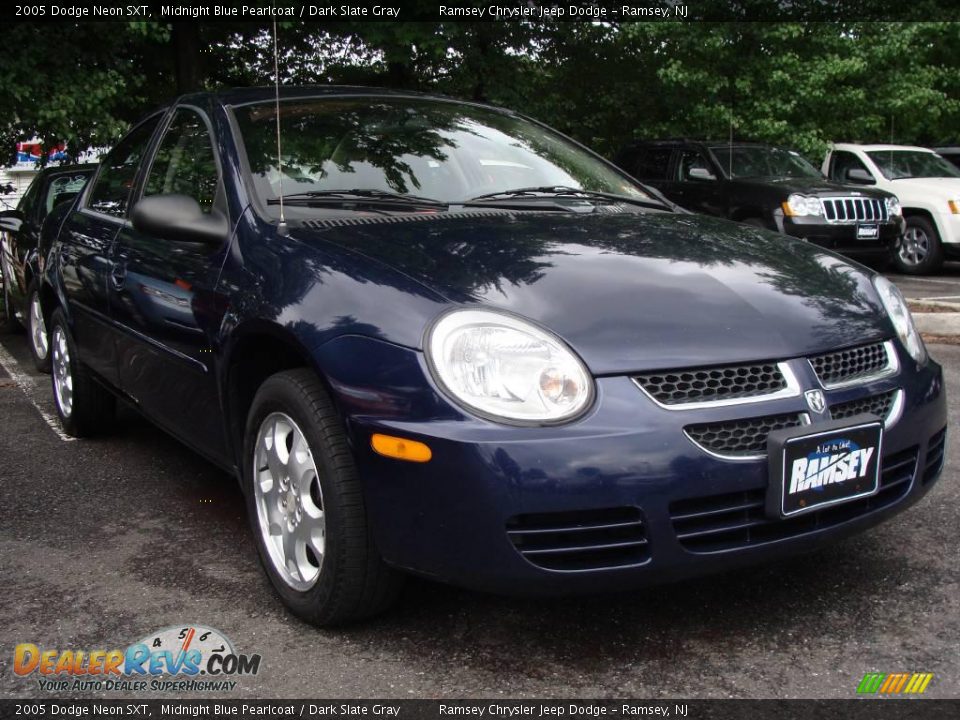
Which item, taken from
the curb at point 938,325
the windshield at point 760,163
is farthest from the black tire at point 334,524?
the windshield at point 760,163

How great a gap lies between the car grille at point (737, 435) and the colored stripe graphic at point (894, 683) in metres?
0.60

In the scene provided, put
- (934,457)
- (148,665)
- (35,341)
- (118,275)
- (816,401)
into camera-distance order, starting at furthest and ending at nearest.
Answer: (35,341), (118,275), (934,457), (148,665), (816,401)

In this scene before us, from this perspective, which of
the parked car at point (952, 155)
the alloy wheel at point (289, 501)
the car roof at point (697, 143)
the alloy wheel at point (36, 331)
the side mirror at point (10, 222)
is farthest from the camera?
the parked car at point (952, 155)

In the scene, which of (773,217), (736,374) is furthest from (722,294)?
(773,217)

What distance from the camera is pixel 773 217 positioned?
35.4ft

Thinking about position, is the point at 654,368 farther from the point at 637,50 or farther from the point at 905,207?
the point at 637,50

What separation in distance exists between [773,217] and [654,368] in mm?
8943

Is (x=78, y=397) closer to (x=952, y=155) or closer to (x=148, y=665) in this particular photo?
(x=148, y=665)

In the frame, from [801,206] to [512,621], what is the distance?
8840mm

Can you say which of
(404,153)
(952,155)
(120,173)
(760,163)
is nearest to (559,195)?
(404,153)

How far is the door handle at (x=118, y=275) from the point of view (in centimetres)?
382

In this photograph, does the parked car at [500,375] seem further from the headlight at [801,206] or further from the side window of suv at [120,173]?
the headlight at [801,206]

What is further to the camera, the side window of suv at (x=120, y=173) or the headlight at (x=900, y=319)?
the side window of suv at (x=120, y=173)

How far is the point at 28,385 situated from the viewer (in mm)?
6438
